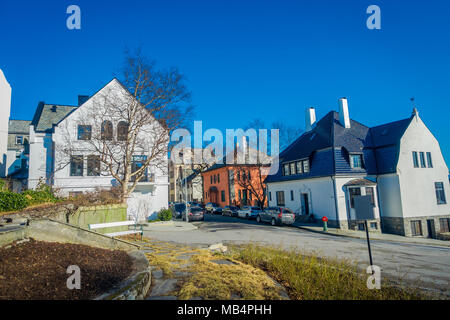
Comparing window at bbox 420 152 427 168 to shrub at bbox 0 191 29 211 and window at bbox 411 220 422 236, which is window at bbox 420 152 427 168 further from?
shrub at bbox 0 191 29 211

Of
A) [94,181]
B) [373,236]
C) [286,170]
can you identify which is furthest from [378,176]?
[94,181]

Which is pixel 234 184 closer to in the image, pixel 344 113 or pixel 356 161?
pixel 344 113

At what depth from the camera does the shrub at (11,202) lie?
9125 millimetres

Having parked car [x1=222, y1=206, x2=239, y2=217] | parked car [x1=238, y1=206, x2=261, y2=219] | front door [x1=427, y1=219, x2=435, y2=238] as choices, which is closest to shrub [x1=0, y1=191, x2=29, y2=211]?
parked car [x1=238, y1=206, x2=261, y2=219]

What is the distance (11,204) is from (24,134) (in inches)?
1521

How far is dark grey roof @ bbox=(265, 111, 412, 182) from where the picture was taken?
2466 centimetres

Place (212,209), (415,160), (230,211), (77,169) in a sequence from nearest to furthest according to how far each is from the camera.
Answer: (77,169)
(415,160)
(230,211)
(212,209)

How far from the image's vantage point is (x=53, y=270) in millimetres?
5035

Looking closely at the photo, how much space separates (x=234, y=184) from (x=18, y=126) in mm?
34661

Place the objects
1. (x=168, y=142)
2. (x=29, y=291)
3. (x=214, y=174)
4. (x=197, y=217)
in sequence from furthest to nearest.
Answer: (x=214, y=174) → (x=197, y=217) → (x=168, y=142) → (x=29, y=291)

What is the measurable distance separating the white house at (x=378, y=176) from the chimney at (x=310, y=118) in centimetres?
424

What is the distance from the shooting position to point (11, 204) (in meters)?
9.31
